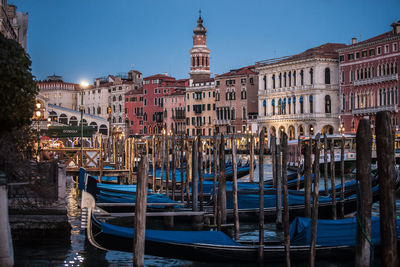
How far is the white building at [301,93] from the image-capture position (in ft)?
124

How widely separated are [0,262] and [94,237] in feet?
7.08

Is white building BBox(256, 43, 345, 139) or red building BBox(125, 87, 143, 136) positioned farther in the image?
red building BBox(125, 87, 143, 136)

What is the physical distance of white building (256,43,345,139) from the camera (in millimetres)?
37812

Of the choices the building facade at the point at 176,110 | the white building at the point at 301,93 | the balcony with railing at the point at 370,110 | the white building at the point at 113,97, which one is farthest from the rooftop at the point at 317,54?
the white building at the point at 113,97

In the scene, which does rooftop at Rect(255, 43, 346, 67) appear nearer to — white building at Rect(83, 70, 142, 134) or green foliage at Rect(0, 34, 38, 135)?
white building at Rect(83, 70, 142, 134)

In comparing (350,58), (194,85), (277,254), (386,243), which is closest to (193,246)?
(277,254)

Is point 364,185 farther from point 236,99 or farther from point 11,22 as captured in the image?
point 236,99

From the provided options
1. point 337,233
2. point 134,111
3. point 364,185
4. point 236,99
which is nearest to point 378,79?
point 236,99

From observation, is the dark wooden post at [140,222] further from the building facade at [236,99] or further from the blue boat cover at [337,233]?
the building facade at [236,99]

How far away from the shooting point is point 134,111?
56.9 meters

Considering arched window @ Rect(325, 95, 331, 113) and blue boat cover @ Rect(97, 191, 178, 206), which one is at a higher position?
arched window @ Rect(325, 95, 331, 113)

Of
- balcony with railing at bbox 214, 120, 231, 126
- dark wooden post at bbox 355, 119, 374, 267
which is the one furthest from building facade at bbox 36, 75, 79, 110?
dark wooden post at bbox 355, 119, 374, 267

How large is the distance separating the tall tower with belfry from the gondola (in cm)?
4759

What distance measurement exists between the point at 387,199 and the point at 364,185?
50cm
